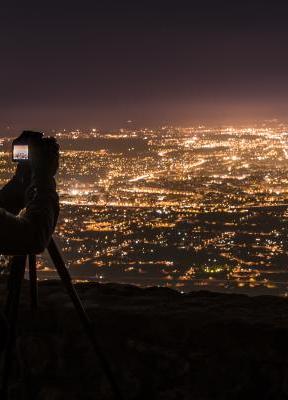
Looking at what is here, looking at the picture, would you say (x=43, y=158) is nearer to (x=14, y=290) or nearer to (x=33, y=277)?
(x=14, y=290)

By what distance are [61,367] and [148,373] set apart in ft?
1.85


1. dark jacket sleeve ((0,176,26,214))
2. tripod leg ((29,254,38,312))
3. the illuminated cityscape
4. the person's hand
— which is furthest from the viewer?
the illuminated cityscape

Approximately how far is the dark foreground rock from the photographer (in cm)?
141

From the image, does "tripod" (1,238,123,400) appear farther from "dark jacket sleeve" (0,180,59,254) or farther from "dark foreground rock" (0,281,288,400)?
"dark jacket sleeve" (0,180,59,254)

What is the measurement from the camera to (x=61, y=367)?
3.16 m

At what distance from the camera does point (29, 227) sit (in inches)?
66.3

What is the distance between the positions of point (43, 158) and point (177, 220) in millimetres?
37350

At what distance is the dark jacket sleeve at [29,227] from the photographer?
166 centimetres

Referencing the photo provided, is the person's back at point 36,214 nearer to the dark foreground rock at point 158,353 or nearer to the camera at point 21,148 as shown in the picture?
the camera at point 21,148

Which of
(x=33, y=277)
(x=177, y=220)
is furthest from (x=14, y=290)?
(x=177, y=220)

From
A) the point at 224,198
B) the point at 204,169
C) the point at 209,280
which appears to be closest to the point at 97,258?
the point at 209,280

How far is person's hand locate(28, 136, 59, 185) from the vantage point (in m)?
1.96

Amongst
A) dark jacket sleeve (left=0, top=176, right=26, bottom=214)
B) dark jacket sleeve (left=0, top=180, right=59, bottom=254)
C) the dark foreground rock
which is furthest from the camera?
the dark foreground rock

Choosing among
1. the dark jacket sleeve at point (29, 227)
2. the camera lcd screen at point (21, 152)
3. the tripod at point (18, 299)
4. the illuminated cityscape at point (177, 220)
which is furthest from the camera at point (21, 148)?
the illuminated cityscape at point (177, 220)
